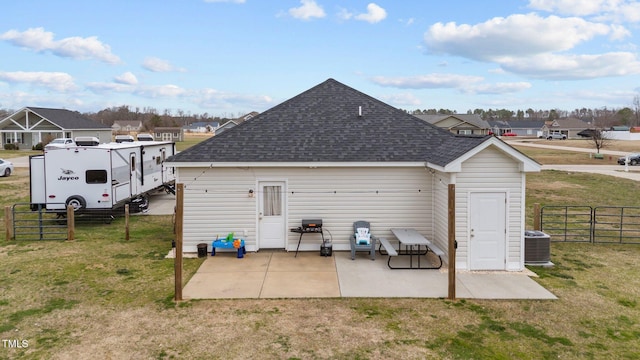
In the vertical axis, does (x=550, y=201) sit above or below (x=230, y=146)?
below

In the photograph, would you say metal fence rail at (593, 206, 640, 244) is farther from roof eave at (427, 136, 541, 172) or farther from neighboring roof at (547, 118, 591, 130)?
neighboring roof at (547, 118, 591, 130)

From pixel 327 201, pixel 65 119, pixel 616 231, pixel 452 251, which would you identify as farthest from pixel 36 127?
pixel 616 231

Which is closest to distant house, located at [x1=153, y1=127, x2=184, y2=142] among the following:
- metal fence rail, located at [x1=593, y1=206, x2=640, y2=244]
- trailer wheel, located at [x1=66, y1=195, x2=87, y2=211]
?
trailer wheel, located at [x1=66, y1=195, x2=87, y2=211]

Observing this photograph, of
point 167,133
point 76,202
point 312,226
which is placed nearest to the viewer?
point 312,226

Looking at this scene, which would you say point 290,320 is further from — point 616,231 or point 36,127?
point 36,127

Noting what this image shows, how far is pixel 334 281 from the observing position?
10.3 metres

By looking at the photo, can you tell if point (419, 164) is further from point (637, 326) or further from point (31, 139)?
point (31, 139)

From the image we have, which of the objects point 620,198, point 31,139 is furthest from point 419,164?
point 31,139

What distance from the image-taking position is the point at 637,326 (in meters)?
7.96

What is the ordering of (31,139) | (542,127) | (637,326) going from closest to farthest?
(637,326) < (31,139) < (542,127)

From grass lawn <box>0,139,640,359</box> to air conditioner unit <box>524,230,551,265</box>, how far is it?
0.52 metres

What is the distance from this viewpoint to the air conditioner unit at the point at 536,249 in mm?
11695

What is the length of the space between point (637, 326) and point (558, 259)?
14.7 feet

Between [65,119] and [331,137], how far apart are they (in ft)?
170
